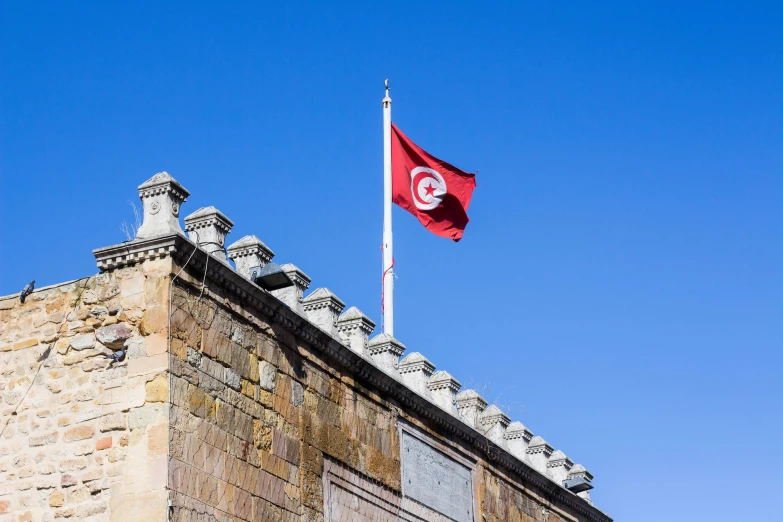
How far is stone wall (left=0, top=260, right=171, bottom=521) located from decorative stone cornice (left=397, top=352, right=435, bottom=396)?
450cm

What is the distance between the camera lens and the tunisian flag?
58.9ft

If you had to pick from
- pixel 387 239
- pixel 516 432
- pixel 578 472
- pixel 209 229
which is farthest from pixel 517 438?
pixel 209 229

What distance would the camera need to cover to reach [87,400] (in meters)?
11.5

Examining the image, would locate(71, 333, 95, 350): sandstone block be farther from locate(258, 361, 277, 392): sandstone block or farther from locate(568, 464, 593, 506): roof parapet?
locate(568, 464, 593, 506): roof parapet

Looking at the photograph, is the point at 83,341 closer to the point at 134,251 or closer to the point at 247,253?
the point at 134,251

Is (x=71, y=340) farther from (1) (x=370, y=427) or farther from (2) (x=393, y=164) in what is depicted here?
(2) (x=393, y=164)

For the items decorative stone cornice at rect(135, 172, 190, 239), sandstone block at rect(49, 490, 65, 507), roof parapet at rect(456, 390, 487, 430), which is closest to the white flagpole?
roof parapet at rect(456, 390, 487, 430)

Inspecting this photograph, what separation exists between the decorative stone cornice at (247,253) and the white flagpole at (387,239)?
3.37m

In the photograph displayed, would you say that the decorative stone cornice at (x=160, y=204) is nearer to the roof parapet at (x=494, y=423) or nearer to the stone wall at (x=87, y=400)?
the stone wall at (x=87, y=400)

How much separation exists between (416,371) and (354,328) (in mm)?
1401

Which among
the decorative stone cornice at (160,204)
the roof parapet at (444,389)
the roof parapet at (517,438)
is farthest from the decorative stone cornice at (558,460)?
the decorative stone cornice at (160,204)

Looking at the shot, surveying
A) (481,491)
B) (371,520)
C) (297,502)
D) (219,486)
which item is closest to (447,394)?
(481,491)

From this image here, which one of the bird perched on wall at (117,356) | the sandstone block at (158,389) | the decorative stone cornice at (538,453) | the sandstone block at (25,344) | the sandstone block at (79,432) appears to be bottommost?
the sandstone block at (79,432)

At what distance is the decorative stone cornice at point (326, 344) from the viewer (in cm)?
1175
